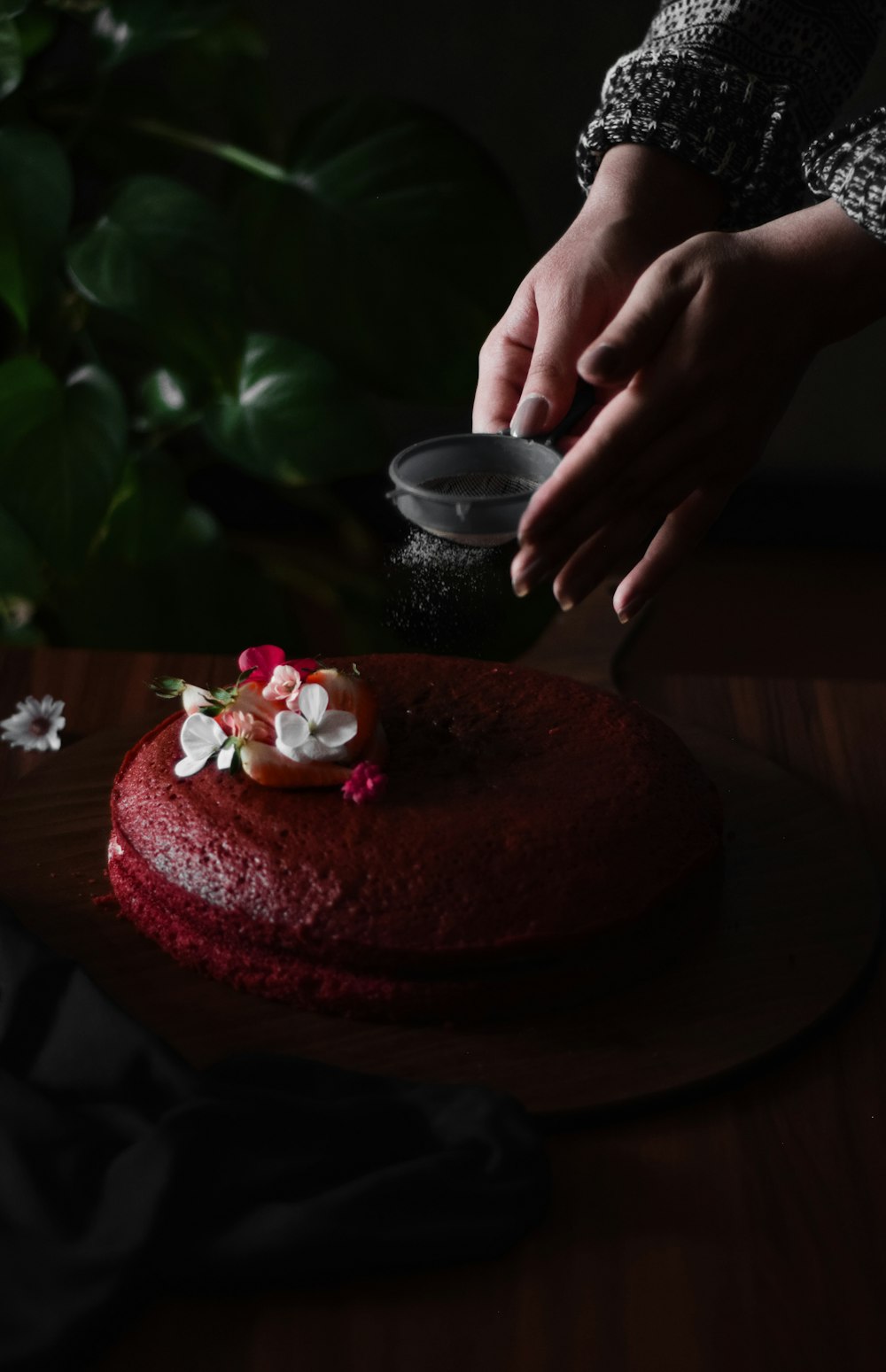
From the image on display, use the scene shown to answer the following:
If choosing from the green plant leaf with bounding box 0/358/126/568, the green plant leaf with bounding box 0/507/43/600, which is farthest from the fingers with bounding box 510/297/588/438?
the green plant leaf with bounding box 0/507/43/600

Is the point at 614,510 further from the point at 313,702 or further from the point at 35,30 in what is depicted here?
the point at 35,30

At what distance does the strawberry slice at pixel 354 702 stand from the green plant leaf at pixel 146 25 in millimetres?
1564

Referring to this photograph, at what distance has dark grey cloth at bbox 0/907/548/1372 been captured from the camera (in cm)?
81

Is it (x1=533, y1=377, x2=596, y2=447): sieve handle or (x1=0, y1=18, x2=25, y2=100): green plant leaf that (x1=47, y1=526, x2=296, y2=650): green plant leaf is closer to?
(x1=0, y1=18, x2=25, y2=100): green plant leaf

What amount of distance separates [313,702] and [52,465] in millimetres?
957

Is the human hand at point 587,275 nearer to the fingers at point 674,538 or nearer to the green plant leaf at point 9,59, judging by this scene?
the fingers at point 674,538

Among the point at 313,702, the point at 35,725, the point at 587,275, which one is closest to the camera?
the point at 313,702

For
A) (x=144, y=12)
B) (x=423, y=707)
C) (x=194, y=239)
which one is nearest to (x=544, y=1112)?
(x=423, y=707)

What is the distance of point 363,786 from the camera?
46.3 inches

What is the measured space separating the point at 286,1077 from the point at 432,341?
60.9 inches

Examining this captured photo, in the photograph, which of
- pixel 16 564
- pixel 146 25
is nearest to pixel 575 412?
pixel 16 564

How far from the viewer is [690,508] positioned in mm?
1183

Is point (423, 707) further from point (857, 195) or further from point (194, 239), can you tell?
point (194, 239)

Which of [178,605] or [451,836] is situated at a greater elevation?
[451,836]
